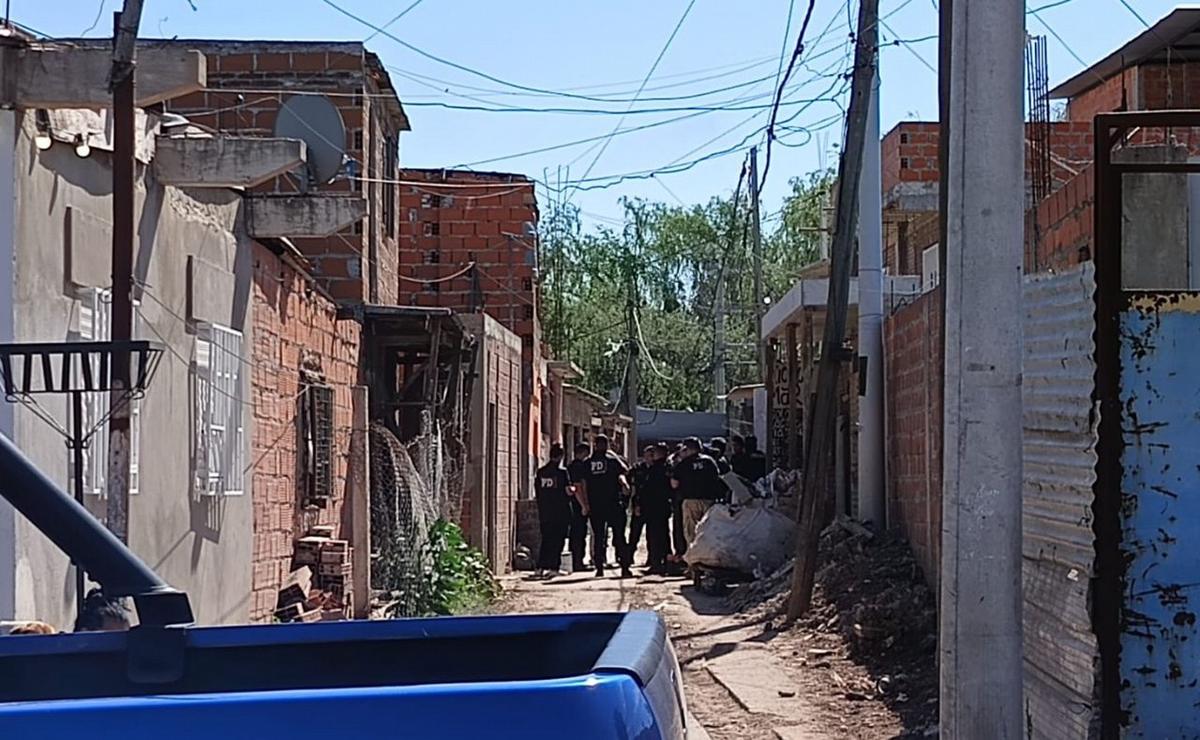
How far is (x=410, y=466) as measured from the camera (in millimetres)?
14195

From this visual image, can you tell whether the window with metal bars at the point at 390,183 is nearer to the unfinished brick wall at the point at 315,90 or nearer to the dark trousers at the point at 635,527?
the unfinished brick wall at the point at 315,90

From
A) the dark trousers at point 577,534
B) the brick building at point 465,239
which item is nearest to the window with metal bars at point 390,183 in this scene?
the brick building at point 465,239

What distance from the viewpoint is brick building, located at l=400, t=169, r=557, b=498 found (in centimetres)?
2241

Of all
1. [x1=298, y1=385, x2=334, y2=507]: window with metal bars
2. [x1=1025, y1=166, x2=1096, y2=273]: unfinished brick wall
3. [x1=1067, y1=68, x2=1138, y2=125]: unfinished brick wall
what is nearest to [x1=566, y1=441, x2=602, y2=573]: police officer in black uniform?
[x1=298, y1=385, x2=334, y2=507]: window with metal bars

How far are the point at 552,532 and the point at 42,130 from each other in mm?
12516

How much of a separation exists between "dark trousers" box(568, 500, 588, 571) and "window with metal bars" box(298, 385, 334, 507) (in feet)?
21.1

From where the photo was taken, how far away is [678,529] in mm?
19500

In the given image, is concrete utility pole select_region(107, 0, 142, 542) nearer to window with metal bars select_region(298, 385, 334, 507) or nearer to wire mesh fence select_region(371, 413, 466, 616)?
window with metal bars select_region(298, 385, 334, 507)

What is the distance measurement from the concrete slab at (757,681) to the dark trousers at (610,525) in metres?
6.78

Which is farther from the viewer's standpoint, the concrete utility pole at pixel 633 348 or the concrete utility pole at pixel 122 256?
the concrete utility pole at pixel 633 348

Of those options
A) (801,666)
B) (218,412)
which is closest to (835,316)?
(801,666)

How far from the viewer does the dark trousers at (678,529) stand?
63.5 feet

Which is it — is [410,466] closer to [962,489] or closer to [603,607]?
[603,607]

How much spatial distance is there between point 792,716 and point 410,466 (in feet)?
18.3
